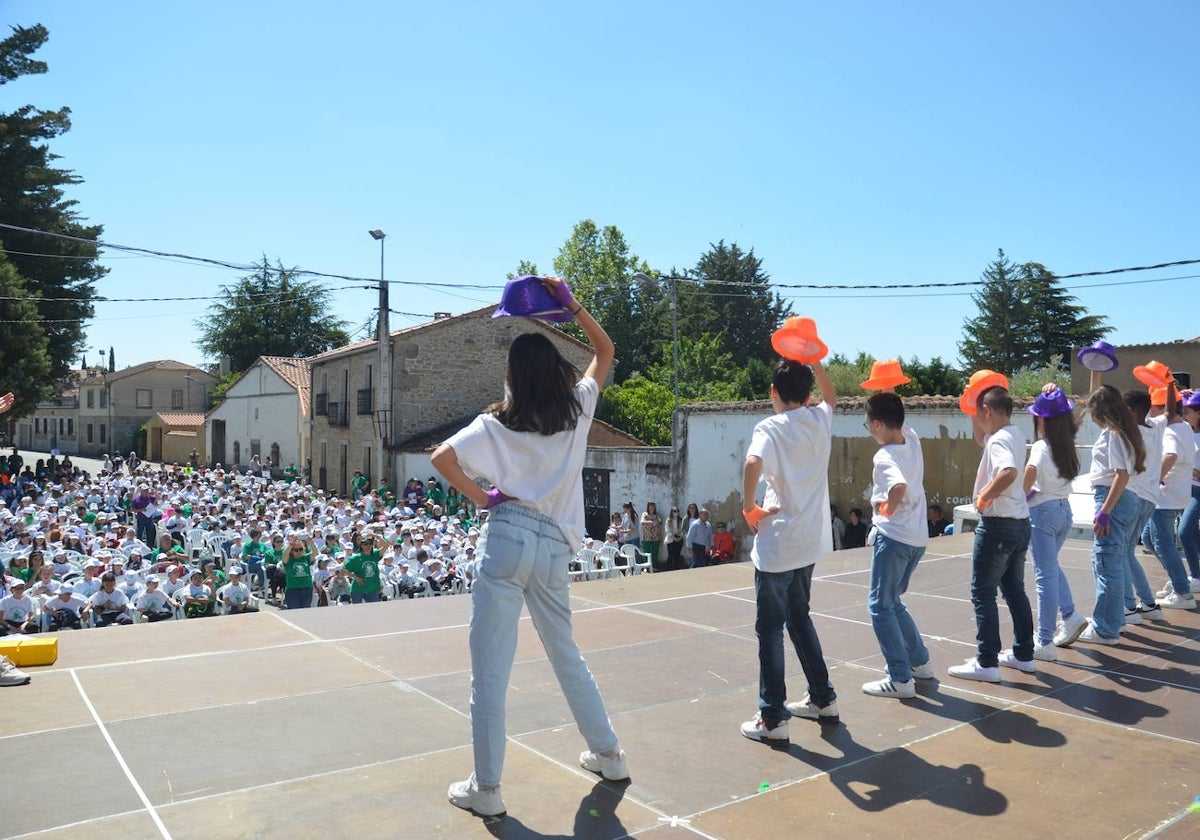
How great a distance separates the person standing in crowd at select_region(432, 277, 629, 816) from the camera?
2900 millimetres

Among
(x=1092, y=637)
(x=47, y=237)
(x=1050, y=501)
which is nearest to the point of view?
(x=1050, y=501)

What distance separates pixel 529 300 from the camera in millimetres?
2986

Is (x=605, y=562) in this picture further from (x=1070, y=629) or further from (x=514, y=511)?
(x=514, y=511)

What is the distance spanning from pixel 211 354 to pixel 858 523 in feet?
211

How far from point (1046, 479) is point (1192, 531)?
2497 millimetres

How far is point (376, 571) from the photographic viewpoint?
1185 centimetres

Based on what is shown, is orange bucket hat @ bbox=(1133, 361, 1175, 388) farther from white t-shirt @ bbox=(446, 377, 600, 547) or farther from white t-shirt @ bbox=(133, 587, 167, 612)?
white t-shirt @ bbox=(133, 587, 167, 612)

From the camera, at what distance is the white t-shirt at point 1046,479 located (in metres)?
4.87

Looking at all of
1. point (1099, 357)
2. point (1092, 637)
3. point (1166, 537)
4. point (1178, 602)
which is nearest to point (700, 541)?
point (1178, 602)

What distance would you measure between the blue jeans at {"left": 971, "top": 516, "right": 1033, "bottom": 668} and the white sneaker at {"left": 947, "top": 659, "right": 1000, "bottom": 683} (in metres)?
0.02

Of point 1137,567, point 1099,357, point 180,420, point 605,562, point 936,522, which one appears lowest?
point 605,562

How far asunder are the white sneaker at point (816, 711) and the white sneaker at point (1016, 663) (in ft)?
4.03

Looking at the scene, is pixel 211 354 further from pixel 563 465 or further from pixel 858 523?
pixel 563 465

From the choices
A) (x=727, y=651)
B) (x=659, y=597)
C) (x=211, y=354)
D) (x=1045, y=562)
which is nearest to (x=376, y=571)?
(x=659, y=597)
